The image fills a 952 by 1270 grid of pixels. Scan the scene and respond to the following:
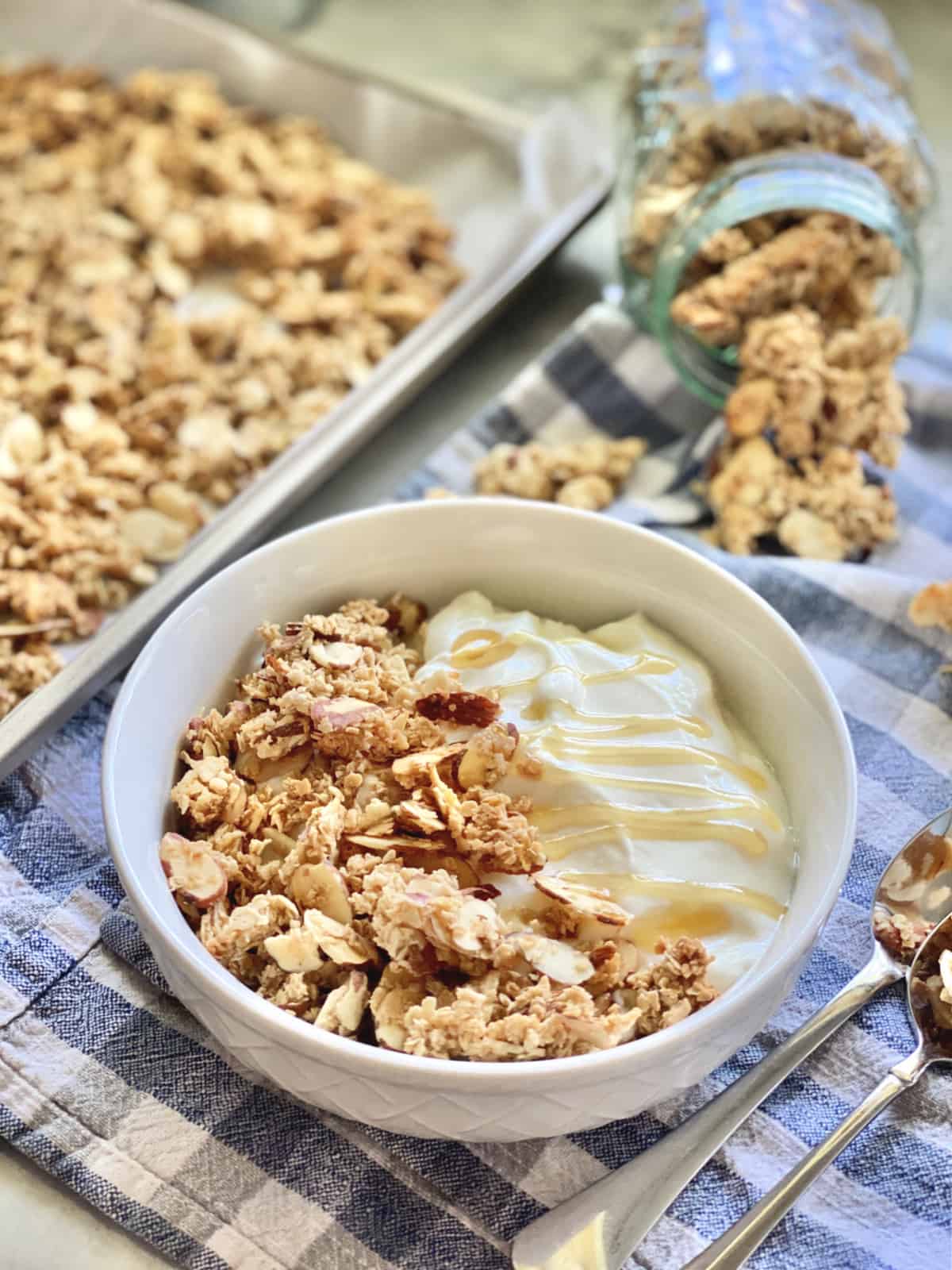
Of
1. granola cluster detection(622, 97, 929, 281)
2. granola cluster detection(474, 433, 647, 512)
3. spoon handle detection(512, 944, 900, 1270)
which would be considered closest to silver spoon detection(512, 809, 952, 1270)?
spoon handle detection(512, 944, 900, 1270)

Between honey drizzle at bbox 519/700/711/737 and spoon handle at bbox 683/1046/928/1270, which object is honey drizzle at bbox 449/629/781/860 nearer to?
honey drizzle at bbox 519/700/711/737

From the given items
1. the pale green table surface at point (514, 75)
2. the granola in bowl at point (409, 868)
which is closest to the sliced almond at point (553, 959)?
the granola in bowl at point (409, 868)

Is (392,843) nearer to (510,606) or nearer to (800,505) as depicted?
(510,606)

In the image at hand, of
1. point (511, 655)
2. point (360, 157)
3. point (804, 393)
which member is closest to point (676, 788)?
point (511, 655)

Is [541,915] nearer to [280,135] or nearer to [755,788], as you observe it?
[755,788]

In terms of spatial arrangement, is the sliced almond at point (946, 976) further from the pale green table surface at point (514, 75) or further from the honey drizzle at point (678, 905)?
the pale green table surface at point (514, 75)
